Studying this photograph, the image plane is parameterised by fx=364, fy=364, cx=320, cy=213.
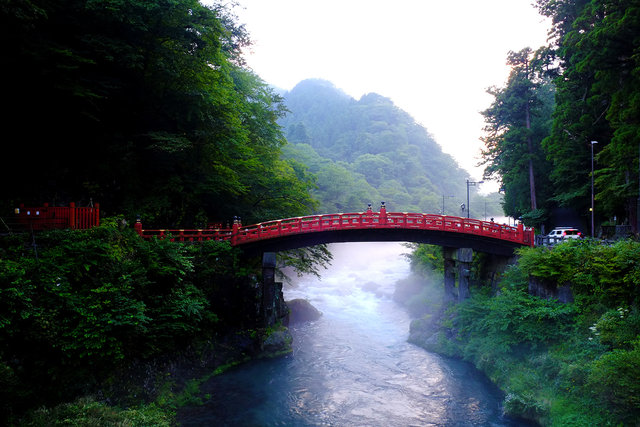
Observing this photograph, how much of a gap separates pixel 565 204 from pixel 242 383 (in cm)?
2521

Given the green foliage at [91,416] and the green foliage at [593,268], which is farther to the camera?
the green foliage at [593,268]

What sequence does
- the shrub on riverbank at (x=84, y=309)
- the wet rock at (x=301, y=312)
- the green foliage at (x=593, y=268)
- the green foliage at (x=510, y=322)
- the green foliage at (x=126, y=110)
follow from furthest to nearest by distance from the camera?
the wet rock at (x=301, y=312) < the green foliage at (x=510, y=322) < the green foliage at (x=126, y=110) < the green foliage at (x=593, y=268) < the shrub on riverbank at (x=84, y=309)

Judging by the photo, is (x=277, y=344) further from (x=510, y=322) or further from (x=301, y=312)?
(x=510, y=322)

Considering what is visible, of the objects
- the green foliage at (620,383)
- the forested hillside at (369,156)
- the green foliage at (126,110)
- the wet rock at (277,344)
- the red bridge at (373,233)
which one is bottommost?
the wet rock at (277,344)

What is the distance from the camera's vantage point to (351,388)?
16.3 m

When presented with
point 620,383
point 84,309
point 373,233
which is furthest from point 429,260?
point 84,309

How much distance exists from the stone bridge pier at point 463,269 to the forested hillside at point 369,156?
3963 cm

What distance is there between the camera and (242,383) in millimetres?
16219

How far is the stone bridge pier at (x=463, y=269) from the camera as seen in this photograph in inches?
824

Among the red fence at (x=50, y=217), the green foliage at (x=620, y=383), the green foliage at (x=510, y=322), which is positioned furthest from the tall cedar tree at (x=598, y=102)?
the red fence at (x=50, y=217)

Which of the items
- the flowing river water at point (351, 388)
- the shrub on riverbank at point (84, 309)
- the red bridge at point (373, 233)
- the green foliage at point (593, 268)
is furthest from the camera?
the red bridge at point (373, 233)

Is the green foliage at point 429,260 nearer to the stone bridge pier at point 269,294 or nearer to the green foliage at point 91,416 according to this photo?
the stone bridge pier at point 269,294

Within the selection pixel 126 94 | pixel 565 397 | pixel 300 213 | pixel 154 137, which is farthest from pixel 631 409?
pixel 126 94

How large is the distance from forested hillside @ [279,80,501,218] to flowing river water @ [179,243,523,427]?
40.7 metres
